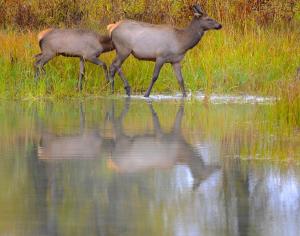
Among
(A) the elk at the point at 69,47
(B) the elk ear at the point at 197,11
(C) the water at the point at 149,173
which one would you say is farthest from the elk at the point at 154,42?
(C) the water at the point at 149,173

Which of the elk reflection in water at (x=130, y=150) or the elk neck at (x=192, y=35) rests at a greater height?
the elk reflection in water at (x=130, y=150)

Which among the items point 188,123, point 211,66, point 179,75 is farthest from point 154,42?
point 188,123

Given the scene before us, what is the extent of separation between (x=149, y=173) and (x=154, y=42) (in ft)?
29.8

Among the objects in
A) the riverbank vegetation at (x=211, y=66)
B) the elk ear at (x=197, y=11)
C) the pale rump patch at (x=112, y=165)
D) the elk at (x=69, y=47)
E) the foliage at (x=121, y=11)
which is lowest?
the foliage at (x=121, y=11)

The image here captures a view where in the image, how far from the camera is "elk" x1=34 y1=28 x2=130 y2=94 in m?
17.5

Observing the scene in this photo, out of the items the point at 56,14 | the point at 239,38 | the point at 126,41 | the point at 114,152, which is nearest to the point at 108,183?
the point at 114,152

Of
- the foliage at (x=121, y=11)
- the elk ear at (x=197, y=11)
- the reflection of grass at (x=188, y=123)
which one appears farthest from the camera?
the foliage at (x=121, y=11)

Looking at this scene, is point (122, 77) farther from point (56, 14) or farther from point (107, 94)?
point (56, 14)

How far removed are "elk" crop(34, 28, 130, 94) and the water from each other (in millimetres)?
3564

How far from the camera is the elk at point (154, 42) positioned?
17406mm

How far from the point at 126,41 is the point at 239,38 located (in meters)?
2.66

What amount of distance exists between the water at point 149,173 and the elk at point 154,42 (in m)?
3.45

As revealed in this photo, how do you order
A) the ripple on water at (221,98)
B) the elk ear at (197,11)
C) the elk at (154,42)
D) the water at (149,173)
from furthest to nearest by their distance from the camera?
the elk ear at (197,11), the elk at (154,42), the ripple on water at (221,98), the water at (149,173)

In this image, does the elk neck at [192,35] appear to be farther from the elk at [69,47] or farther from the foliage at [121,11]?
the foliage at [121,11]
